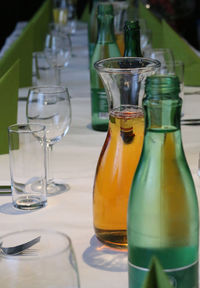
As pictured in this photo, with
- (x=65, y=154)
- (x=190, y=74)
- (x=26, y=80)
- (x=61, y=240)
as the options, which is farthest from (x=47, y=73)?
(x=61, y=240)

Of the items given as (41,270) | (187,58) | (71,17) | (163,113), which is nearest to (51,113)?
(163,113)

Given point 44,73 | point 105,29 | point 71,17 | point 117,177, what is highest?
point 71,17

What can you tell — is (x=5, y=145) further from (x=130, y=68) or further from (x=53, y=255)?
(x=53, y=255)

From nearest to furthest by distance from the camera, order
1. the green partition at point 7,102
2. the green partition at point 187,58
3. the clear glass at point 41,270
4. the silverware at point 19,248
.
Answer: the clear glass at point 41,270, the silverware at point 19,248, the green partition at point 7,102, the green partition at point 187,58

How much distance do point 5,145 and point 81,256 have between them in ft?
2.05

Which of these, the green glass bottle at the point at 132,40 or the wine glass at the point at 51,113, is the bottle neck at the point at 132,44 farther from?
the wine glass at the point at 51,113

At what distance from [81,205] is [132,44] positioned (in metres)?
0.39

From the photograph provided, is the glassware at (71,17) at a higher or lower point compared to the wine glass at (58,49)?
higher

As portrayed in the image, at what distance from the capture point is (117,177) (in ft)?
3.15

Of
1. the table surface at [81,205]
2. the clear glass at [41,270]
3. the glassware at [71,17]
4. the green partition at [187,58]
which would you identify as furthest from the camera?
the glassware at [71,17]

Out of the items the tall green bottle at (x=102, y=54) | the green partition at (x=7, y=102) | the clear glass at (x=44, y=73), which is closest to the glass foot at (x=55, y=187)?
the green partition at (x=7, y=102)

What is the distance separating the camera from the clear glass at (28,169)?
44.9 inches

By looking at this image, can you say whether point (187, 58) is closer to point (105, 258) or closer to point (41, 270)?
point (105, 258)

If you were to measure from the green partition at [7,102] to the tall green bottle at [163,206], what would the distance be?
0.78 metres
